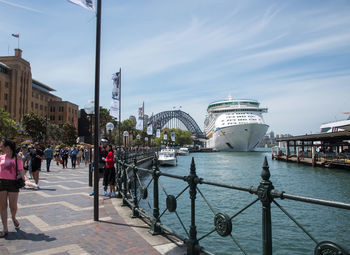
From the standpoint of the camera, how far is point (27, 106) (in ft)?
230

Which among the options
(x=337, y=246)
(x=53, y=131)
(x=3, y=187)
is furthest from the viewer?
(x=53, y=131)

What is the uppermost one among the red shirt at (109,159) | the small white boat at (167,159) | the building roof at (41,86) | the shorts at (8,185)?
the building roof at (41,86)

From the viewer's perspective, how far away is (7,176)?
5.75 metres

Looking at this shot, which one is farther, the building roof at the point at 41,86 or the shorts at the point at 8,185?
the building roof at the point at 41,86

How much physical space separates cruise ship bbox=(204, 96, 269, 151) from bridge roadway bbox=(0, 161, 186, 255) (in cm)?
7799

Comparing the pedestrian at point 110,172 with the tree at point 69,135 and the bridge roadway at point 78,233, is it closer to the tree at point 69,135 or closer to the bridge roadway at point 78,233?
the bridge roadway at point 78,233

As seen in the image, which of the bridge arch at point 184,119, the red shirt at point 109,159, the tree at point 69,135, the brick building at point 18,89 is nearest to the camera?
the red shirt at point 109,159

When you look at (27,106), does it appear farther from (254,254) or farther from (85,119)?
(254,254)

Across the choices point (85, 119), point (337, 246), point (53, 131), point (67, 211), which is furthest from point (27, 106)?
point (337, 246)

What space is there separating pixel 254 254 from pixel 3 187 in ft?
23.7

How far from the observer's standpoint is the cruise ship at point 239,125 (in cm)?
8469

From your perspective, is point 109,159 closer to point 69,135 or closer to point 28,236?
point 28,236

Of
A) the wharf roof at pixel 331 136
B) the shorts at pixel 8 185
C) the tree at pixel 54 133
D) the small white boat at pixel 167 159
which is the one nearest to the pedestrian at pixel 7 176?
the shorts at pixel 8 185

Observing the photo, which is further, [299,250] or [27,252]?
[299,250]
